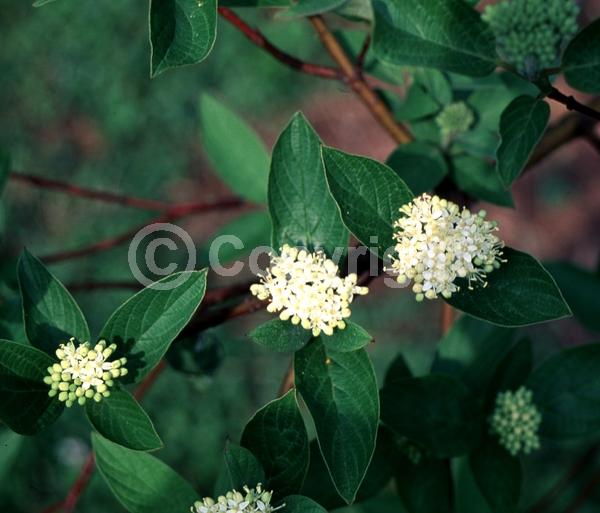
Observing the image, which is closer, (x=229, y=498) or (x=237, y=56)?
(x=229, y=498)

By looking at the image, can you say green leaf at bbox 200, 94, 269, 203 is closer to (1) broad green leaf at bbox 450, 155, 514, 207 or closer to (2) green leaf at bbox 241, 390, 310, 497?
(1) broad green leaf at bbox 450, 155, 514, 207

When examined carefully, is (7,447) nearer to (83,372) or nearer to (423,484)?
(83,372)

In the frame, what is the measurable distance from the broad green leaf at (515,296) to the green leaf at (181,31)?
0.59 metres

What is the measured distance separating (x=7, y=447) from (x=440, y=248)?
1115mm

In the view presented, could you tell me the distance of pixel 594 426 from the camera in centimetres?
162

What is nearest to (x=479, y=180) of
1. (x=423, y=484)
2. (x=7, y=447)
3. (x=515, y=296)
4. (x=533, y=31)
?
(x=533, y=31)

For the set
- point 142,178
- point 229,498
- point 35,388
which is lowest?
point 142,178

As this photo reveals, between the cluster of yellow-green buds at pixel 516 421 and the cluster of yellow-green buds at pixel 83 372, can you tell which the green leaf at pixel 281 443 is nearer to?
the cluster of yellow-green buds at pixel 83 372

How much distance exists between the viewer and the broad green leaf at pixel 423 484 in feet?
5.38

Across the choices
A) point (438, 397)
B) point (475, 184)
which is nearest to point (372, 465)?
point (438, 397)

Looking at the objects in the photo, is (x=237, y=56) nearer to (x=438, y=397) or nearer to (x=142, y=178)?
(x=142, y=178)

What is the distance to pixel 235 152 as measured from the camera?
2.37 m

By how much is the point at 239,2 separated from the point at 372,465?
99 centimetres

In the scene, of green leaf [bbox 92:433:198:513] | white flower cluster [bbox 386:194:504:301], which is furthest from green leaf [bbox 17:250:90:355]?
white flower cluster [bbox 386:194:504:301]
